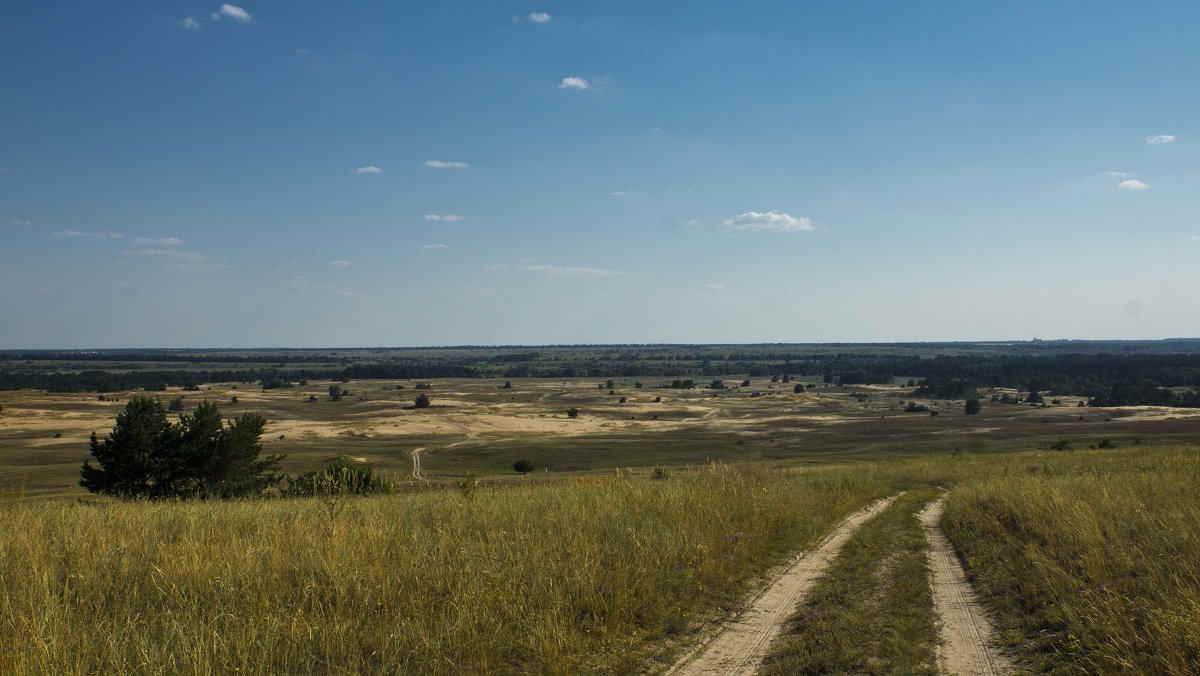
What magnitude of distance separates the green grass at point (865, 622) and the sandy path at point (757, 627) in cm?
15

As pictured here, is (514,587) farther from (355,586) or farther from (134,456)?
(134,456)

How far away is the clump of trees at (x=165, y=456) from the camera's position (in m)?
32.8

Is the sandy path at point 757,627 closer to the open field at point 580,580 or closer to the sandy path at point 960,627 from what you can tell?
the open field at point 580,580

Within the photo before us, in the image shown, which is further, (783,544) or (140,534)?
(783,544)

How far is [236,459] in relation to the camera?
114 ft

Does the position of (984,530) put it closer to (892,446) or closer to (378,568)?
(378,568)

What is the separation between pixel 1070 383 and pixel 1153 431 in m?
100

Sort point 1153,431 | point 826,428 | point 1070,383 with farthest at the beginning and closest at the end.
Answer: point 1070,383, point 826,428, point 1153,431

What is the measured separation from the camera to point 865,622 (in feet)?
26.6

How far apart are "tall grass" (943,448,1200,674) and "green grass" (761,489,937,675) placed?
90 centimetres

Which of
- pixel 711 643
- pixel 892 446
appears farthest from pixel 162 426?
pixel 892 446

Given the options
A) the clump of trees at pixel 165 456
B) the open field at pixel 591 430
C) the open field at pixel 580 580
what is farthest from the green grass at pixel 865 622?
the clump of trees at pixel 165 456

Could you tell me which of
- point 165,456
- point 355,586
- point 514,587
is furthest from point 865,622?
point 165,456

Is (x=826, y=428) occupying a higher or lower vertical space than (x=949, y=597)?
lower
